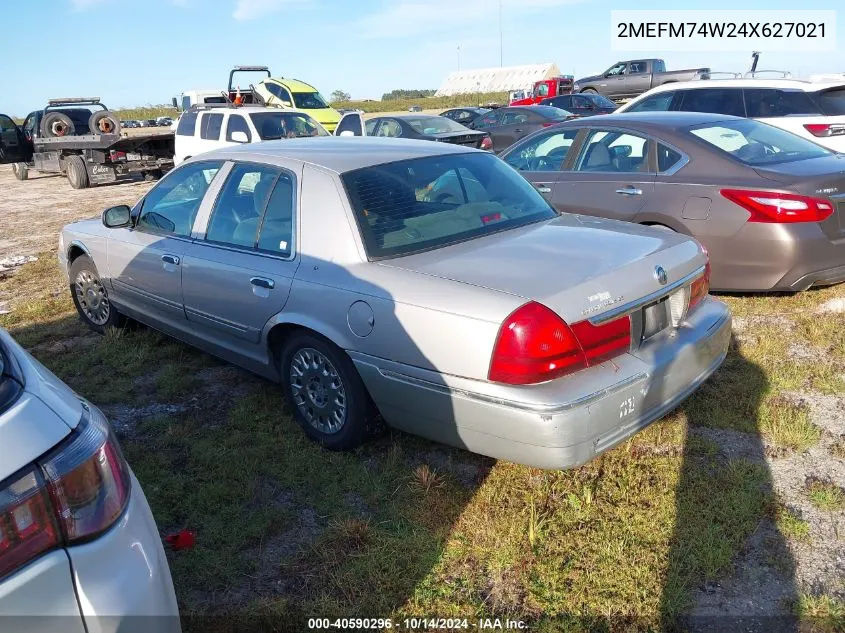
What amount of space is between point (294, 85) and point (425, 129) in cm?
781

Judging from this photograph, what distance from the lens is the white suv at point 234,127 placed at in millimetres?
13648

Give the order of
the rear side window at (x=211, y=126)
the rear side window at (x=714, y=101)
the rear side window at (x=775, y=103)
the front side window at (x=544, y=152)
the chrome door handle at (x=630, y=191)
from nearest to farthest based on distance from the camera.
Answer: the chrome door handle at (x=630, y=191), the front side window at (x=544, y=152), the rear side window at (x=775, y=103), the rear side window at (x=714, y=101), the rear side window at (x=211, y=126)

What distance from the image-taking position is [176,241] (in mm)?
4629

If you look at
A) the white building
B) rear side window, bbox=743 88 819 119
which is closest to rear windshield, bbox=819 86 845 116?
rear side window, bbox=743 88 819 119

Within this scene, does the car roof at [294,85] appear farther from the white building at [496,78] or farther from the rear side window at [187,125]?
the white building at [496,78]

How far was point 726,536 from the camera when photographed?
9.78 feet

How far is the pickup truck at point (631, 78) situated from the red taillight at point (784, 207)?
24.3 metres

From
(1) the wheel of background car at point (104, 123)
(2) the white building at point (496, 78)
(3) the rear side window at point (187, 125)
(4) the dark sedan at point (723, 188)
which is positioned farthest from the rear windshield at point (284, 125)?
(2) the white building at point (496, 78)

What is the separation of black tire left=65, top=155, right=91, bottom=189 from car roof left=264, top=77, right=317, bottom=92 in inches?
238

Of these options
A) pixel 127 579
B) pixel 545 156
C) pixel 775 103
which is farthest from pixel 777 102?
pixel 127 579

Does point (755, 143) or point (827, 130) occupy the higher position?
point (755, 143)

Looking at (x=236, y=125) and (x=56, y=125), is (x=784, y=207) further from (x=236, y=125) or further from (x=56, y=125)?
(x=56, y=125)

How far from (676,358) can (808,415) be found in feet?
3.92

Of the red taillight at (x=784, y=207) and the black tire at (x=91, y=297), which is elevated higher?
the red taillight at (x=784, y=207)
